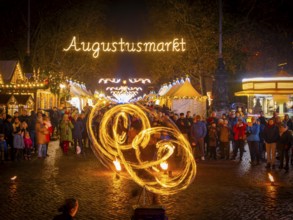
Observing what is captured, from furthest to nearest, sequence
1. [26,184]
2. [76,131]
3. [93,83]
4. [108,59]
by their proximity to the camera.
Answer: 1. [93,83]
2. [108,59]
3. [76,131]
4. [26,184]

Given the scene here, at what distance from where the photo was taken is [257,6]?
38781 mm

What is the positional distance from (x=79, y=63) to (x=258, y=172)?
1510 inches

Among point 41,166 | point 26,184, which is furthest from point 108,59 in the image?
point 26,184

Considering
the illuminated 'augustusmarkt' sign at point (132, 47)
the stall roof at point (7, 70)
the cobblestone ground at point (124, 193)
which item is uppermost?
the illuminated 'augustusmarkt' sign at point (132, 47)

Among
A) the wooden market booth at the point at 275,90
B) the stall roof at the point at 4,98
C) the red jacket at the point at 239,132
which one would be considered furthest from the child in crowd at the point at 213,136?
the stall roof at the point at 4,98

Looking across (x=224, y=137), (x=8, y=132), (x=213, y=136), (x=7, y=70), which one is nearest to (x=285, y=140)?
(x=224, y=137)

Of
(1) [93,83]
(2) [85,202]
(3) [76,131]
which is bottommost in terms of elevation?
(2) [85,202]

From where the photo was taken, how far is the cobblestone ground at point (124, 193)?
32.8ft

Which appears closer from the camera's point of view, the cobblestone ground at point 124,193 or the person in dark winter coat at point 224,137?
the cobblestone ground at point 124,193

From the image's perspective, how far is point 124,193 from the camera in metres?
12.1

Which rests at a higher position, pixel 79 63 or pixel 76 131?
pixel 79 63

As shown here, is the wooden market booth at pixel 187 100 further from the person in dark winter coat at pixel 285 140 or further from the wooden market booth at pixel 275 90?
the person in dark winter coat at pixel 285 140

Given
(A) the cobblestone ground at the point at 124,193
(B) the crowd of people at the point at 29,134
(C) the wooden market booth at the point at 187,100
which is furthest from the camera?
(C) the wooden market booth at the point at 187,100

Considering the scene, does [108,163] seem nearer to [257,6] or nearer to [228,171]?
[228,171]
